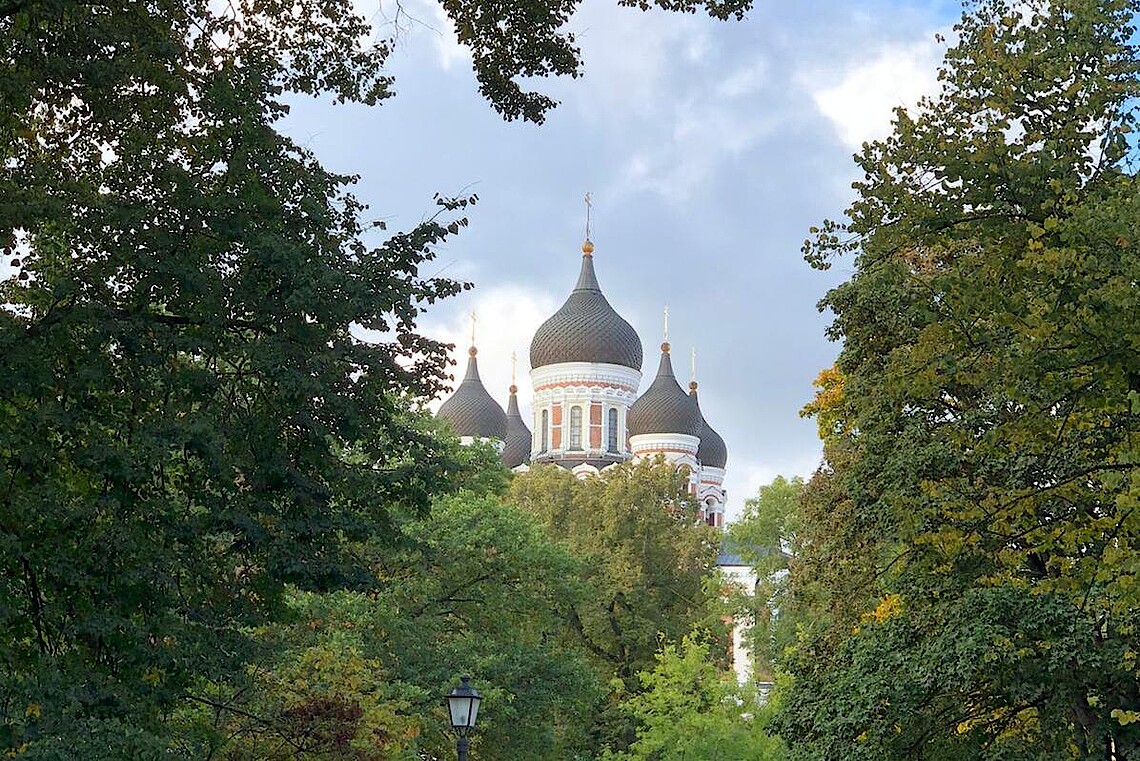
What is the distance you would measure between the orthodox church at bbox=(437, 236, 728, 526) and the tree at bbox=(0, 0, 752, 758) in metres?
57.7

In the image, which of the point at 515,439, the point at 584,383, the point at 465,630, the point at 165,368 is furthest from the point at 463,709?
the point at 515,439

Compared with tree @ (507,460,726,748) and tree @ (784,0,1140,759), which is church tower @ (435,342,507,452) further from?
tree @ (784,0,1140,759)

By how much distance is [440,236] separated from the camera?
11969 mm

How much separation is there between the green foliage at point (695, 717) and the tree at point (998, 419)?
12906 millimetres

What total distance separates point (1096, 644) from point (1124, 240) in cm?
635

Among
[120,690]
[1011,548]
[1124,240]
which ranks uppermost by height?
[1124,240]

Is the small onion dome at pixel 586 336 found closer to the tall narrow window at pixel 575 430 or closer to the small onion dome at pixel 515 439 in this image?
the tall narrow window at pixel 575 430

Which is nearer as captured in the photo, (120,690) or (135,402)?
(120,690)

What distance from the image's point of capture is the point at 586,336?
236 feet

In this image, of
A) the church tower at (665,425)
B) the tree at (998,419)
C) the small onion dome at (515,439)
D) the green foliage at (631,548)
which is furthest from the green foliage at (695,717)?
the small onion dome at (515,439)

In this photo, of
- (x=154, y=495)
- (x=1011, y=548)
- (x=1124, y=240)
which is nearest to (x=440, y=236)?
(x=154, y=495)

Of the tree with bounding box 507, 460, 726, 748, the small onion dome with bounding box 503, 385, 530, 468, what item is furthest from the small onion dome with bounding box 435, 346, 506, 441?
the tree with bounding box 507, 460, 726, 748

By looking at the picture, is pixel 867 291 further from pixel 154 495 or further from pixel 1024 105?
pixel 154 495

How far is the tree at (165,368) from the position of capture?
10.3 metres
